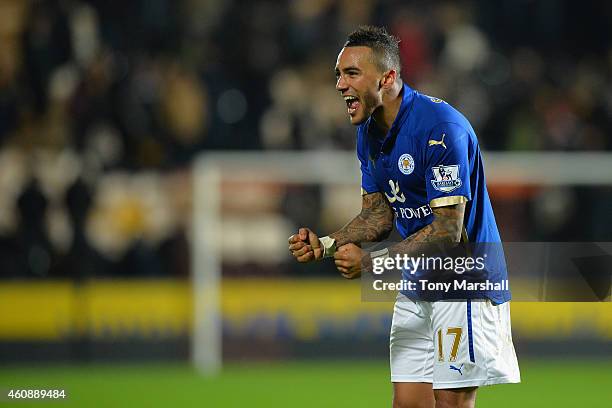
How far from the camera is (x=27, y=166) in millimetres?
11844

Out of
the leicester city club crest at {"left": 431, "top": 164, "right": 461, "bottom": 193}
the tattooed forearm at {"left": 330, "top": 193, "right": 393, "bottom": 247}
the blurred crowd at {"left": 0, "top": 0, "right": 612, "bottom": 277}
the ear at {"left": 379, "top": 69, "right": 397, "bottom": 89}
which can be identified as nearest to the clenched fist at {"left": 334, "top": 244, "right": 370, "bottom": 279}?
A: the tattooed forearm at {"left": 330, "top": 193, "right": 393, "bottom": 247}

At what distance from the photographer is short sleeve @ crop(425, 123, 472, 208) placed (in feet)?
17.9

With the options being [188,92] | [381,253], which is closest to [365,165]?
[381,253]

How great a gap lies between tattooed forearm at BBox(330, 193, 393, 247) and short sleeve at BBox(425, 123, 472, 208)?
68 cm

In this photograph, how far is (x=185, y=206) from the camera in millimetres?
12039

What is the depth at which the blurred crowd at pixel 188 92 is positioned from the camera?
462 inches

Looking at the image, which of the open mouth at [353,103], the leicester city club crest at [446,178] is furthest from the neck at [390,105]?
the leicester city club crest at [446,178]

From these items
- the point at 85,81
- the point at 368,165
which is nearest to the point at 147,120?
the point at 85,81

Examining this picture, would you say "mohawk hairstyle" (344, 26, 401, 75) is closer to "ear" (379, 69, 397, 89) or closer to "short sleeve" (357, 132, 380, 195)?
"ear" (379, 69, 397, 89)

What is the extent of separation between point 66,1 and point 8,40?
76cm

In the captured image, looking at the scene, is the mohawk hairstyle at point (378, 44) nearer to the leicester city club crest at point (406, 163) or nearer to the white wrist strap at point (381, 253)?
the leicester city club crest at point (406, 163)

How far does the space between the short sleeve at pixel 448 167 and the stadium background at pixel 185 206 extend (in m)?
5.40

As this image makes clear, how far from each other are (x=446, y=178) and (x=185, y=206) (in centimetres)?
684

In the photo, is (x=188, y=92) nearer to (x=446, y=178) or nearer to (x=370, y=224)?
(x=370, y=224)
